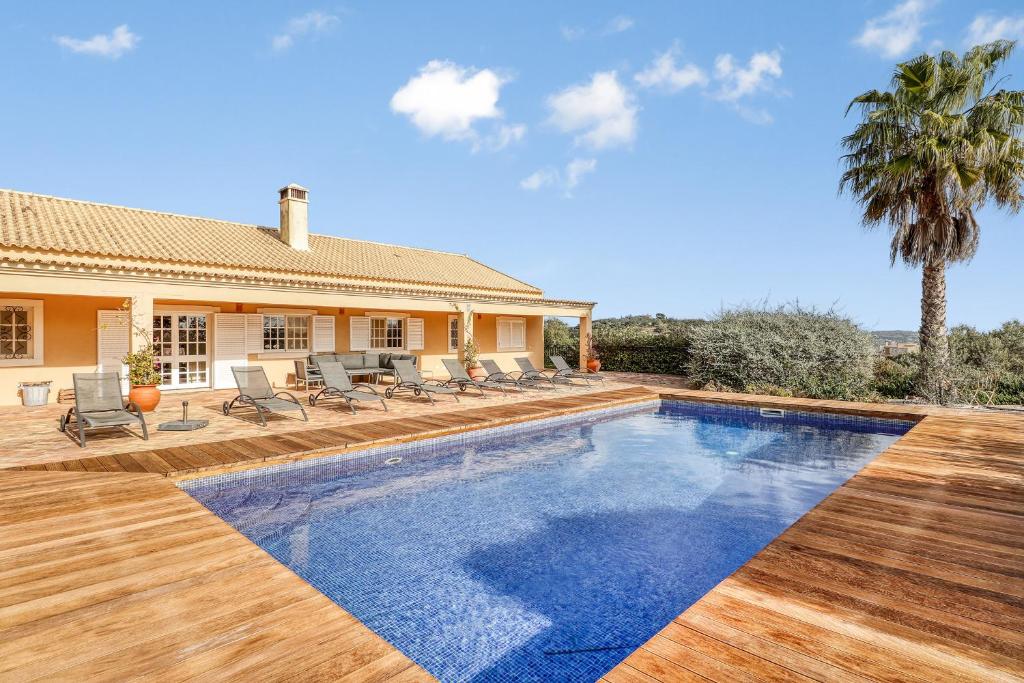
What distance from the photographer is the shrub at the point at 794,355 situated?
14570mm

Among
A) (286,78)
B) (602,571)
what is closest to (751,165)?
(286,78)

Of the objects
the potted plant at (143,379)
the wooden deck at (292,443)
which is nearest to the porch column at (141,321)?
the potted plant at (143,379)

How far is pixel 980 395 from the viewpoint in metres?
13.1

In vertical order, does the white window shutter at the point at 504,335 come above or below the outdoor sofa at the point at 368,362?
above

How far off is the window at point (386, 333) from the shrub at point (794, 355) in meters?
9.73

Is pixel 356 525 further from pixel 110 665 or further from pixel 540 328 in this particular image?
pixel 540 328

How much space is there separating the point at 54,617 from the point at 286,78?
1708 centimetres

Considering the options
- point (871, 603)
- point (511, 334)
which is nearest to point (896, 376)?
point (511, 334)

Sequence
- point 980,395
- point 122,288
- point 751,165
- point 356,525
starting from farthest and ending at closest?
1. point 751,165
2. point 980,395
3. point 122,288
4. point 356,525

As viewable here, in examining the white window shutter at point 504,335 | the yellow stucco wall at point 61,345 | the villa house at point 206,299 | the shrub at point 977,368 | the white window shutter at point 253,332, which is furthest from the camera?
the white window shutter at point 504,335

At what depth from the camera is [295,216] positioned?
17.8 meters

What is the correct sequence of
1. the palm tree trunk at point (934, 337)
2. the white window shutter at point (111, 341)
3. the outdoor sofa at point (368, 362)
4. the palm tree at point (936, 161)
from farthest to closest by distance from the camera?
the outdoor sofa at point (368, 362) → the palm tree trunk at point (934, 337) → the palm tree at point (936, 161) → the white window shutter at point (111, 341)

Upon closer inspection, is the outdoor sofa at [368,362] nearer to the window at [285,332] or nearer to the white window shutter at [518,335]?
the window at [285,332]

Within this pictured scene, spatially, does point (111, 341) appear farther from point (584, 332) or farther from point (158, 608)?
point (584, 332)
